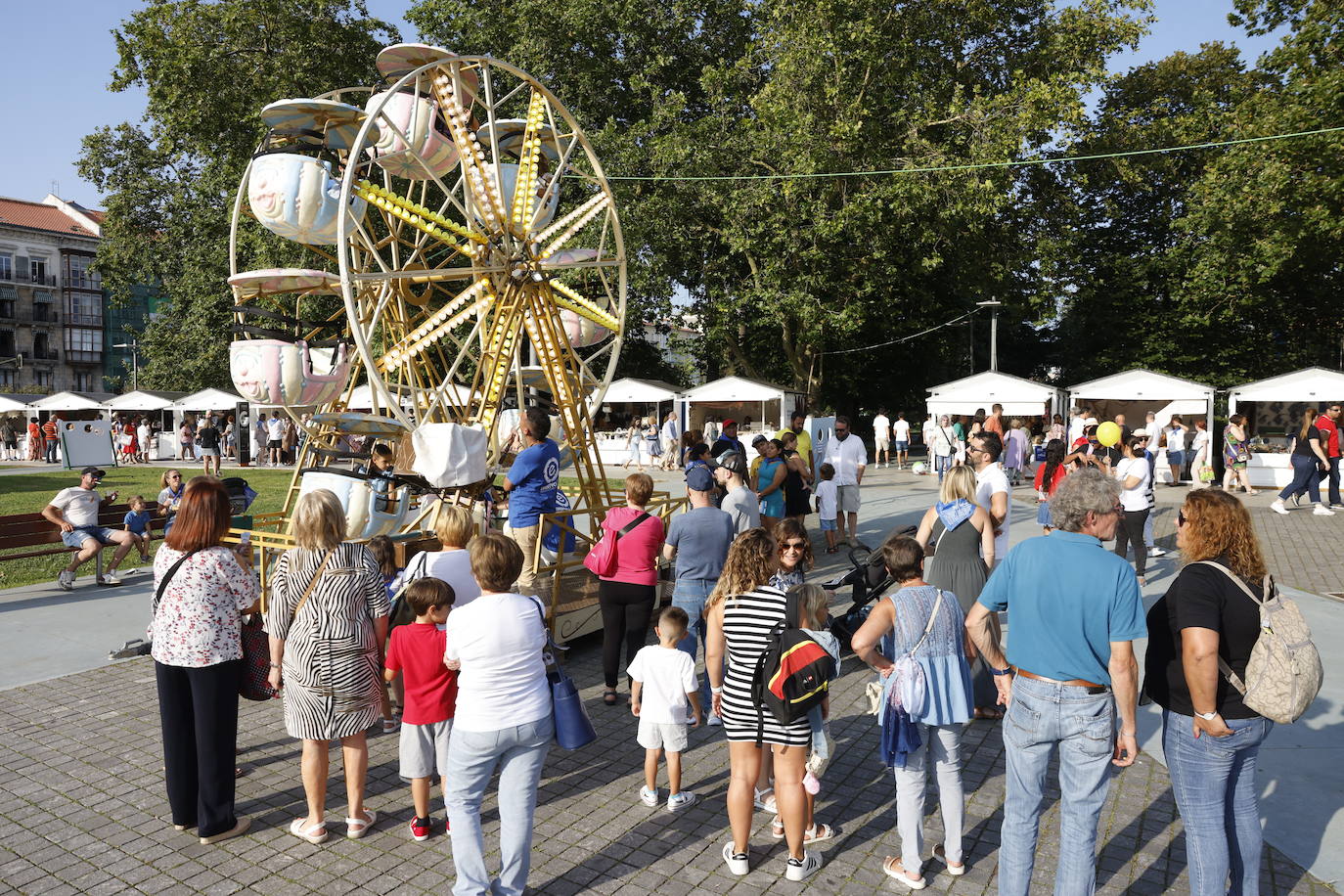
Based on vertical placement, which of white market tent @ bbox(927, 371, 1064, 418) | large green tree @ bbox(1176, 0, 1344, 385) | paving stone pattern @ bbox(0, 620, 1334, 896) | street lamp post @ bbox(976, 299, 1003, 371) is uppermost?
large green tree @ bbox(1176, 0, 1344, 385)

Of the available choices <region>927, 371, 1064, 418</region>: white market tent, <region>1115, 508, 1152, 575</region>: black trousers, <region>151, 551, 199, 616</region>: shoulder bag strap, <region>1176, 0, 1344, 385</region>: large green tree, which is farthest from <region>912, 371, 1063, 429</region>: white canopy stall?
<region>151, 551, 199, 616</region>: shoulder bag strap

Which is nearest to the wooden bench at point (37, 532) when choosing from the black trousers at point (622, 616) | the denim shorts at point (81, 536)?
the denim shorts at point (81, 536)

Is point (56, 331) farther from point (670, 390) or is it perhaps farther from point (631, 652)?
point (631, 652)

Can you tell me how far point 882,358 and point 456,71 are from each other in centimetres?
2938

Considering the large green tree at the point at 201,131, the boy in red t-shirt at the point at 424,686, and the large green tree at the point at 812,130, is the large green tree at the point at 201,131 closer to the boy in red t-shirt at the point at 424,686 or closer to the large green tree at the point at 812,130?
the large green tree at the point at 812,130

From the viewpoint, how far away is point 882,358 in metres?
35.7

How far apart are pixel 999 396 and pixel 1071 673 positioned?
2203cm

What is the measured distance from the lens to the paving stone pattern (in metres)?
3.94

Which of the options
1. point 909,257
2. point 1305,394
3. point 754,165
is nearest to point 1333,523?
point 1305,394

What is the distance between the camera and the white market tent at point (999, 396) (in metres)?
23.7

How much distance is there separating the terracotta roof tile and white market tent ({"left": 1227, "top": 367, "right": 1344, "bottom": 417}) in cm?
7719

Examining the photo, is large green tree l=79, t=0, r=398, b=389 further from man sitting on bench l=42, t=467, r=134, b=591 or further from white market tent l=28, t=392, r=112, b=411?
man sitting on bench l=42, t=467, r=134, b=591

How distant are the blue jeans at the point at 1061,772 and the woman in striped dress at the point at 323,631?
288 centimetres

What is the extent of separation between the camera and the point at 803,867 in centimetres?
393
